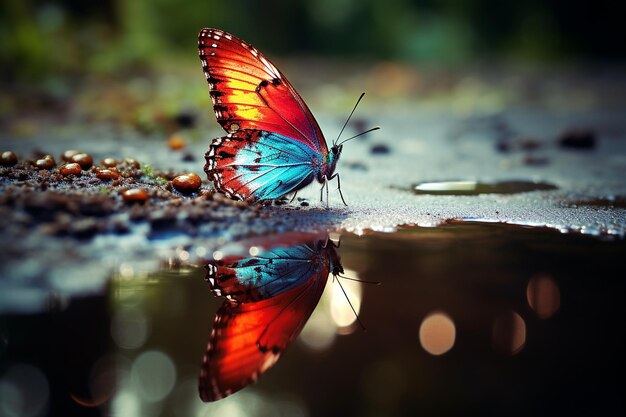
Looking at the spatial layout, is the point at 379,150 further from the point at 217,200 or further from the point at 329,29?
the point at 329,29

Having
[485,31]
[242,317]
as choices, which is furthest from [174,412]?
[485,31]

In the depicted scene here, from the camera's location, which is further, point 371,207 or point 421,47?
point 421,47

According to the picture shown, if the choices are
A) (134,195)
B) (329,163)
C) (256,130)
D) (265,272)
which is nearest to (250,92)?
(256,130)

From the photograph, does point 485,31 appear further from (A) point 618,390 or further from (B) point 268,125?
(A) point 618,390

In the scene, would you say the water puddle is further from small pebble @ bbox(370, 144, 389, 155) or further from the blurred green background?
the blurred green background

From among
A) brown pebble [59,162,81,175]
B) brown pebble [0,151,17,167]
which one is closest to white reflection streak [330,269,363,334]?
brown pebble [59,162,81,175]

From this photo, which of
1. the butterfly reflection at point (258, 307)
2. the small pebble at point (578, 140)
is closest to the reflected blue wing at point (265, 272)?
the butterfly reflection at point (258, 307)
